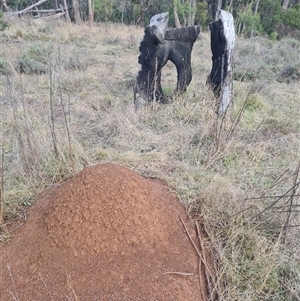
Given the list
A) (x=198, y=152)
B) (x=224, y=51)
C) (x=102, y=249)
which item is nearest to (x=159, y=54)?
(x=224, y=51)

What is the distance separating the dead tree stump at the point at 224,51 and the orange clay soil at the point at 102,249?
2337 millimetres

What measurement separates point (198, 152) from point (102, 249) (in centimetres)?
167

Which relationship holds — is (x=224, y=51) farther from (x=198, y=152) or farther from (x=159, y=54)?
Answer: (x=198, y=152)

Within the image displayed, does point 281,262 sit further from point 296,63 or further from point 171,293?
point 296,63

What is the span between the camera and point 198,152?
3.18m

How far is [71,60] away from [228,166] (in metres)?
5.00

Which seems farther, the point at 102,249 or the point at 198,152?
the point at 198,152

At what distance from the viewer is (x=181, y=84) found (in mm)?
4719

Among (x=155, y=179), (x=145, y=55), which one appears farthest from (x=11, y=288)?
(x=145, y=55)

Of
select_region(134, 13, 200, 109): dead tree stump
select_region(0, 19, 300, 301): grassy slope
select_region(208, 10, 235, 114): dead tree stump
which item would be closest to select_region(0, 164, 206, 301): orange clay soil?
select_region(0, 19, 300, 301): grassy slope

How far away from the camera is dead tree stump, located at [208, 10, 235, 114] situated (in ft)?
13.3

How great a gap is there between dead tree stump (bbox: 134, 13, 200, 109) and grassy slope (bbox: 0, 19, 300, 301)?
0.27m

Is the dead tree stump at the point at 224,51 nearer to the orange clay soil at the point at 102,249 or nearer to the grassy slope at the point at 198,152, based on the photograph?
the grassy slope at the point at 198,152

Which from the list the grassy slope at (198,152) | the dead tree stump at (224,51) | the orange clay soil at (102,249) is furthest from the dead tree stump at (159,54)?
the orange clay soil at (102,249)
